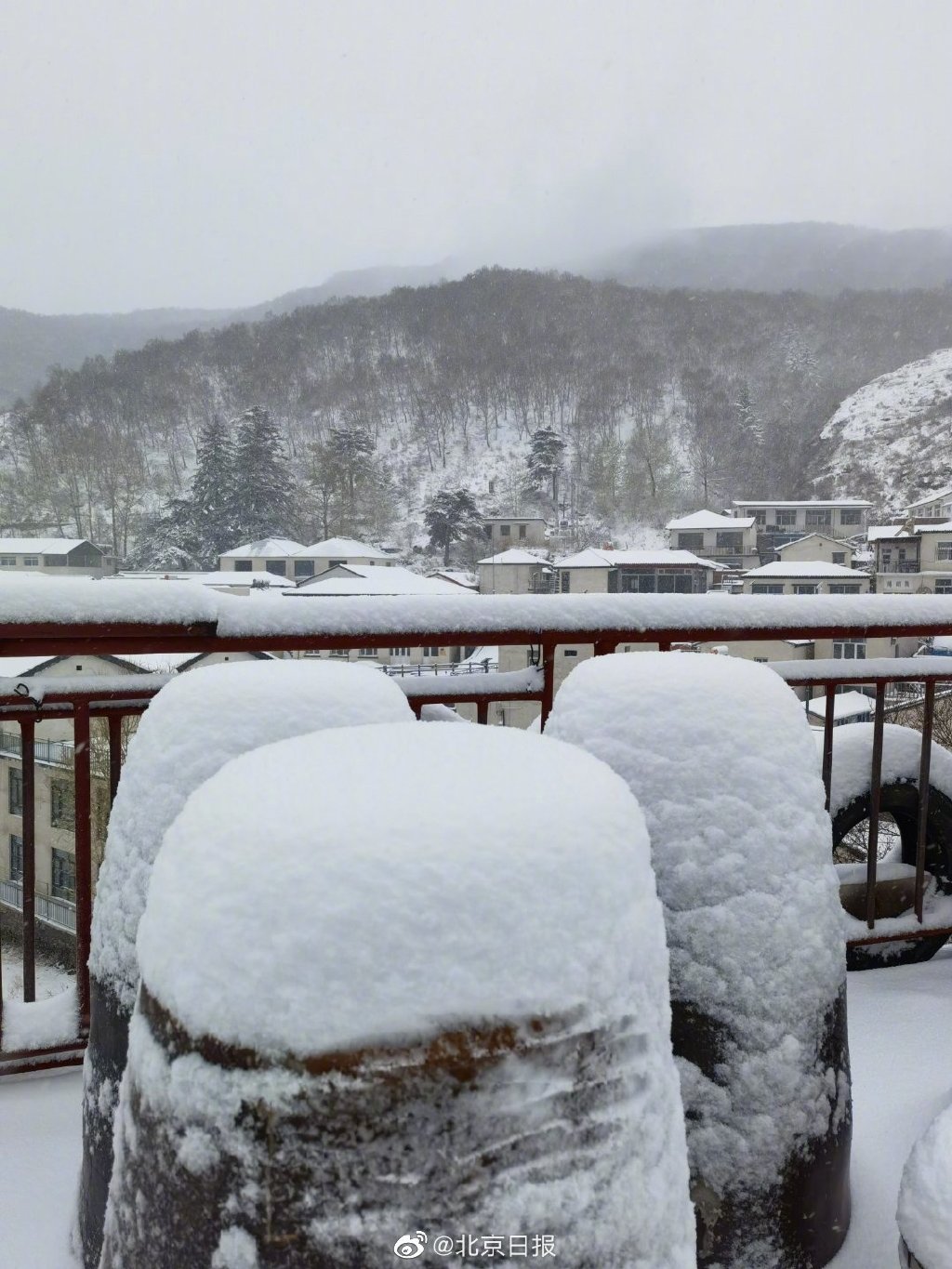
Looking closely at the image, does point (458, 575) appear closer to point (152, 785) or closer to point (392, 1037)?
point (152, 785)

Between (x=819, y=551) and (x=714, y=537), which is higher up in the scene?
(x=714, y=537)

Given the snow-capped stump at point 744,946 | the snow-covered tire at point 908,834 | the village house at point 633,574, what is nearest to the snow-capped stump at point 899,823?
the snow-covered tire at point 908,834

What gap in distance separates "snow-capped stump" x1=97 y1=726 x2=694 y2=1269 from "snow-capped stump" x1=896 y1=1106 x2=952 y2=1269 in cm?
75

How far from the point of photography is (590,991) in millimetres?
826

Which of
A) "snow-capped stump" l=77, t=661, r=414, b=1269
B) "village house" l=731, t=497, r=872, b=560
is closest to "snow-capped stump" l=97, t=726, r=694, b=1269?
"snow-capped stump" l=77, t=661, r=414, b=1269

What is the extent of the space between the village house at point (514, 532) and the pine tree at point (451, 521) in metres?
1.19

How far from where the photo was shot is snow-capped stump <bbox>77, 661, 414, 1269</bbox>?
4.50 feet

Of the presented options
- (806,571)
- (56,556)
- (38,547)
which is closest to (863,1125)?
(806,571)

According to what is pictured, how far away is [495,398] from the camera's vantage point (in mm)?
103562

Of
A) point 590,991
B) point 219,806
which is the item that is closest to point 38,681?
point 219,806

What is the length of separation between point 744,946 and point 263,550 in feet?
176

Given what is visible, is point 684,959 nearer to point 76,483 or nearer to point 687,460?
point 76,483

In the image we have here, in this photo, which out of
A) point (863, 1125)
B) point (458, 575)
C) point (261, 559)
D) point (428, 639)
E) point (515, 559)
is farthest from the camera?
point (458, 575)

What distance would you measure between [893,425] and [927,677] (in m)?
98.4
